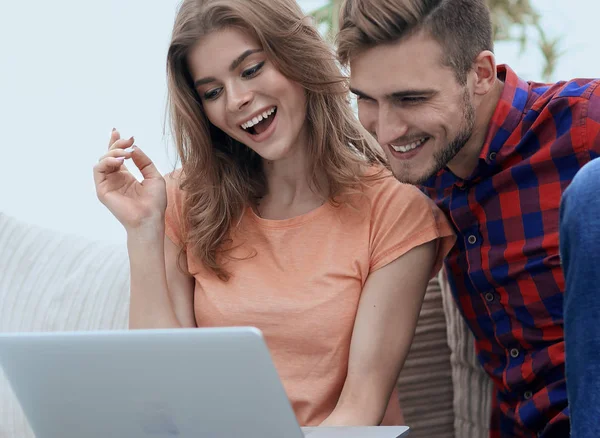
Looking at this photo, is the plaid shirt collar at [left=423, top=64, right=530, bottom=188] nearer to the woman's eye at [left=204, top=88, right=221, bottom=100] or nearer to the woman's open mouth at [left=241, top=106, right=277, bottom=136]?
the woman's open mouth at [left=241, top=106, right=277, bottom=136]

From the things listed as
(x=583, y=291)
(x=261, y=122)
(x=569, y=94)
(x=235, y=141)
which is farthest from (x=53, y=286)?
(x=583, y=291)

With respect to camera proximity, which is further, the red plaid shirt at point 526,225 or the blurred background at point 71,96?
the blurred background at point 71,96

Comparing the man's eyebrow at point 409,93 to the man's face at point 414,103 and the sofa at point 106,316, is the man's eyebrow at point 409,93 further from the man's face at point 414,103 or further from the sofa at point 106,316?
the sofa at point 106,316

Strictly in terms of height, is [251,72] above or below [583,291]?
above

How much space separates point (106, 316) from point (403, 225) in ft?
2.37

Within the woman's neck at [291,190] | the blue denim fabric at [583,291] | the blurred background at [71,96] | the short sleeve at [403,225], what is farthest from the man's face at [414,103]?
the blurred background at [71,96]

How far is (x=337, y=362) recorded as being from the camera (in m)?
1.51

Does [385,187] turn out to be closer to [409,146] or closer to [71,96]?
[409,146]

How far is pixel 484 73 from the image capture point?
4.75ft

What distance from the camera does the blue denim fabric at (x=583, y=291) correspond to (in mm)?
738

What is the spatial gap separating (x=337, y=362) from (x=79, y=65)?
7.11 ft

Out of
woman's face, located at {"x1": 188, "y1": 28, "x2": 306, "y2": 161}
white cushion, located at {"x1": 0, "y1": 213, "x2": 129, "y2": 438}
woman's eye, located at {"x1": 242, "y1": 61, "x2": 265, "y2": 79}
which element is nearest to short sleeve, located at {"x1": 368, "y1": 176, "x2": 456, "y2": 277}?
woman's face, located at {"x1": 188, "y1": 28, "x2": 306, "y2": 161}

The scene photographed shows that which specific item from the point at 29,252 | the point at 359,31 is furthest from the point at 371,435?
the point at 29,252

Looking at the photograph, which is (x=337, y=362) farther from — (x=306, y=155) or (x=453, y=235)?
(x=306, y=155)
